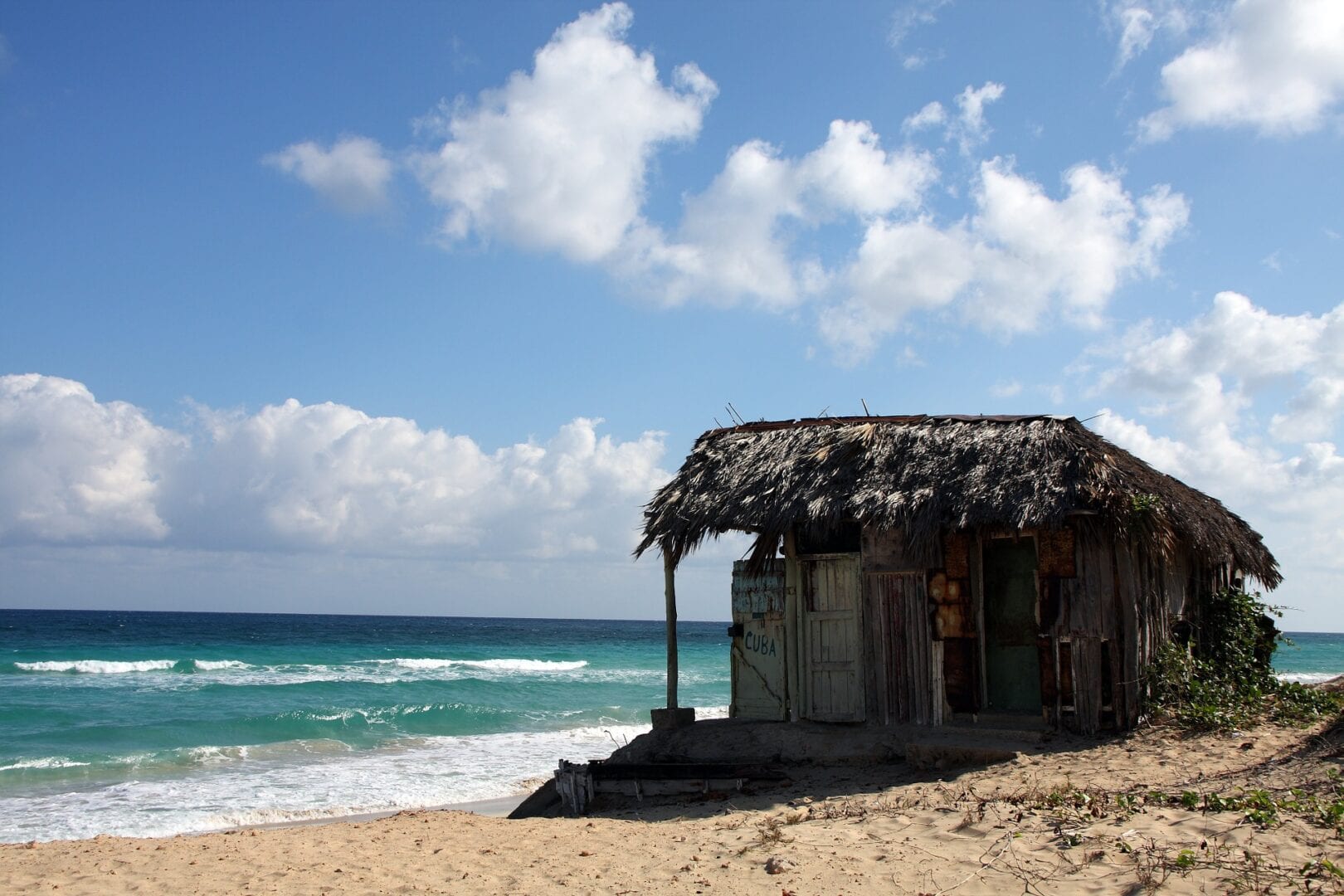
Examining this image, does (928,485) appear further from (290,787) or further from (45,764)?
(45,764)

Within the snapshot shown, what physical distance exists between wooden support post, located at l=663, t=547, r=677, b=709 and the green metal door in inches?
132

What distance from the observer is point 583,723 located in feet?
66.7

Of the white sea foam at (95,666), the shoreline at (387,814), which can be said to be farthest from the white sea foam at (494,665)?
the shoreline at (387,814)

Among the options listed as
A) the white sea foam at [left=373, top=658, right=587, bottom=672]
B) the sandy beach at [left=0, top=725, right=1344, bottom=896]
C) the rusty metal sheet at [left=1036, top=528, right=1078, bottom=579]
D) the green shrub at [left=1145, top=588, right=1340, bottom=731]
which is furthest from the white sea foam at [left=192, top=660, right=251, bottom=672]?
the green shrub at [left=1145, top=588, right=1340, bottom=731]

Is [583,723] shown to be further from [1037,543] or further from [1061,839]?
[1061,839]

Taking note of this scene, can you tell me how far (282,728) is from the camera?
18.8m

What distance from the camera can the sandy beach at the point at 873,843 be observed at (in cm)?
560

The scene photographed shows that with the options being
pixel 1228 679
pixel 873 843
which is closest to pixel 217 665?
pixel 1228 679

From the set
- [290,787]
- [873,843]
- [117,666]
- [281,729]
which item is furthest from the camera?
[117,666]

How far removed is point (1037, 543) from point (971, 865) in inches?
175

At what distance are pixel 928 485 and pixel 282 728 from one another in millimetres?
14106

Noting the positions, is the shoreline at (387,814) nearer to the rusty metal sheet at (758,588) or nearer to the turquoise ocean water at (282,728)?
the turquoise ocean water at (282,728)

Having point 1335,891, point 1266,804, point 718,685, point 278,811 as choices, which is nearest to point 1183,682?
point 1266,804

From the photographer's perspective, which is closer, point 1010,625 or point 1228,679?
point 1228,679
